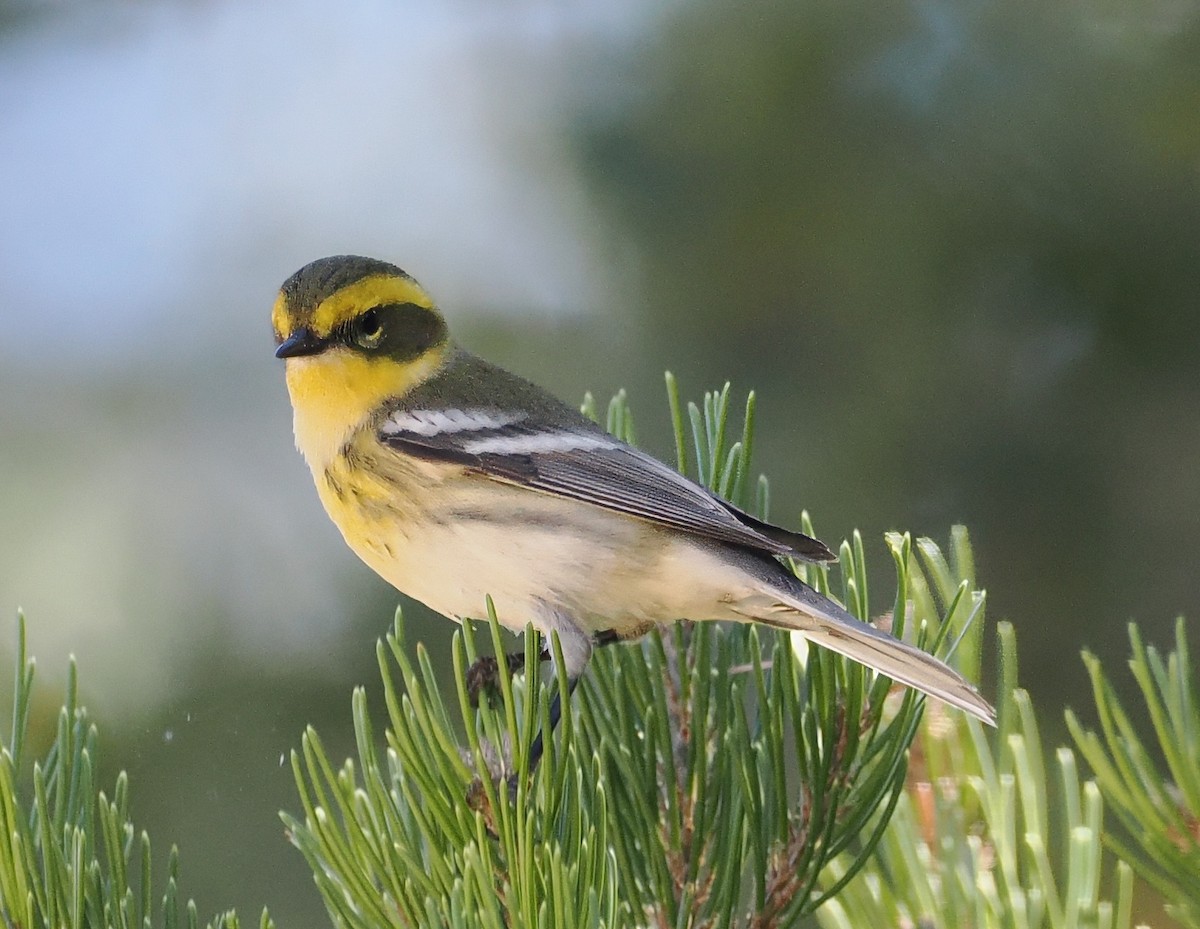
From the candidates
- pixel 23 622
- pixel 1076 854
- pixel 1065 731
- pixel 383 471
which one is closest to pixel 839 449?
pixel 1065 731

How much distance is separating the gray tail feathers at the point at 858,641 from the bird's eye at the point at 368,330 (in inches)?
23.7

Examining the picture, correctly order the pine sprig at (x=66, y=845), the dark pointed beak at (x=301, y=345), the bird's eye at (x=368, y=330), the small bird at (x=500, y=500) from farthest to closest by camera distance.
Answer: the bird's eye at (x=368, y=330), the dark pointed beak at (x=301, y=345), the small bird at (x=500, y=500), the pine sprig at (x=66, y=845)

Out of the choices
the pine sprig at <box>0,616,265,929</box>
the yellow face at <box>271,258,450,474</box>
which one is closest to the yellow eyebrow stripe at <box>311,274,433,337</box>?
the yellow face at <box>271,258,450,474</box>

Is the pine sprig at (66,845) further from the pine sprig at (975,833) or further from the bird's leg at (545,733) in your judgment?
the pine sprig at (975,833)

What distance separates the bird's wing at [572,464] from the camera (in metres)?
1.22

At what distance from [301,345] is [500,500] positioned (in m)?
0.29

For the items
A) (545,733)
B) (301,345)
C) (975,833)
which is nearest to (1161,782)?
(975,833)

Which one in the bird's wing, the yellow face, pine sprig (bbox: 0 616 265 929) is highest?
the yellow face

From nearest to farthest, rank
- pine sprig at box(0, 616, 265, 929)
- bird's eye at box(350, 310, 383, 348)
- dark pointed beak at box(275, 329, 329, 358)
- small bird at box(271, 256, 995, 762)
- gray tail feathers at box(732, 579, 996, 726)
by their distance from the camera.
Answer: pine sprig at box(0, 616, 265, 929) → gray tail feathers at box(732, 579, 996, 726) → small bird at box(271, 256, 995, 762) → dark pointed beak at box(275, 329, 329, 358) → bird's eye at box(350, 310, 383, 348)

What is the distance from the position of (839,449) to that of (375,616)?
68 centimetres

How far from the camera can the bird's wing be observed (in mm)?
1222

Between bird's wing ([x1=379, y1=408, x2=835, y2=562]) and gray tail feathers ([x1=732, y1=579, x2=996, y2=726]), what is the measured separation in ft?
0.18

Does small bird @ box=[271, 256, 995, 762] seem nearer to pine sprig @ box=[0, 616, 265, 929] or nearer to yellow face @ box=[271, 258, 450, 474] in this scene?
yellow face @ box=[271, 258, 450, 474]

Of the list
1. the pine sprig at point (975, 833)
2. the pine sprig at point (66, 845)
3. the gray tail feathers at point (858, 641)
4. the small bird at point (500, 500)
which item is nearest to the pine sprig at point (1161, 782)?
the pine sprig at point (975, 833)
